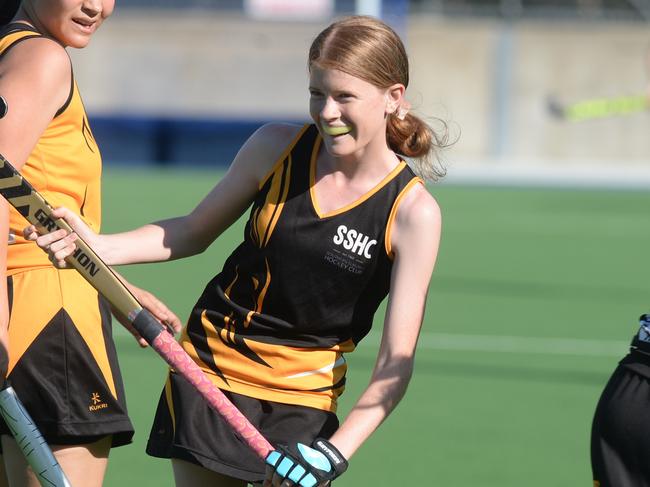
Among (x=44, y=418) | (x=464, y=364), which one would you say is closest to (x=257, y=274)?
(x=44, y=418)

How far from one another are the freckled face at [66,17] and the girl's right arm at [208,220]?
467 mm

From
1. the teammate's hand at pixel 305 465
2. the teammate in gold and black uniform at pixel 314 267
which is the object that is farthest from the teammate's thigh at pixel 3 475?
the teammate's hand at pixel 305 465

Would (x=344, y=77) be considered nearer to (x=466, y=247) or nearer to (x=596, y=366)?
(x=596, y=366)

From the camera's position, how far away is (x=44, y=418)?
3.35 metres

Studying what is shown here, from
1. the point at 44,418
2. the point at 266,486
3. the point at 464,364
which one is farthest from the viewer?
the point at 464,364

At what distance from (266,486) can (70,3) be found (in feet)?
4.16

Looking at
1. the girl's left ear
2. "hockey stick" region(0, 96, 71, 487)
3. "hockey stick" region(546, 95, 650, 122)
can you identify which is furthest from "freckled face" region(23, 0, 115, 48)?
"hockey stick" region(546, 95, 650, 122)

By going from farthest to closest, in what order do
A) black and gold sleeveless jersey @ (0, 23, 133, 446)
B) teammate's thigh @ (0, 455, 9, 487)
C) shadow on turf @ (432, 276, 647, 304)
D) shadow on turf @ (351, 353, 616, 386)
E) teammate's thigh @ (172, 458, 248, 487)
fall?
1. shadow on turf @ (432, 276, 647, 304)
2. shadow on turf @ (351, 353, 616, 386)
3. teammate's thigh @ (0, 455, 9, 487)
4. teammate's thigh @ (172, 458, 248, 487)
5. black and gold sleeveless jersey @ (0, 23, 133, 446)

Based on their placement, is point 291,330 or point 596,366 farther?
point 596,366

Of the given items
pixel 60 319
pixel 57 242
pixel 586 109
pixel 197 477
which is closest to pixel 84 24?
pixel 57 242

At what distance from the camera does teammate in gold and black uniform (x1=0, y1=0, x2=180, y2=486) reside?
3.27 meters

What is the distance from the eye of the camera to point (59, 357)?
3363 millimetres

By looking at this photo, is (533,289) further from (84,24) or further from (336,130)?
(84,24)

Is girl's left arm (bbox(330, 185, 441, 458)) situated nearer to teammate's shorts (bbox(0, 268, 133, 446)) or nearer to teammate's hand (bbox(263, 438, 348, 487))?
teammate's hand (bbox(263, 438, 348, 487))
